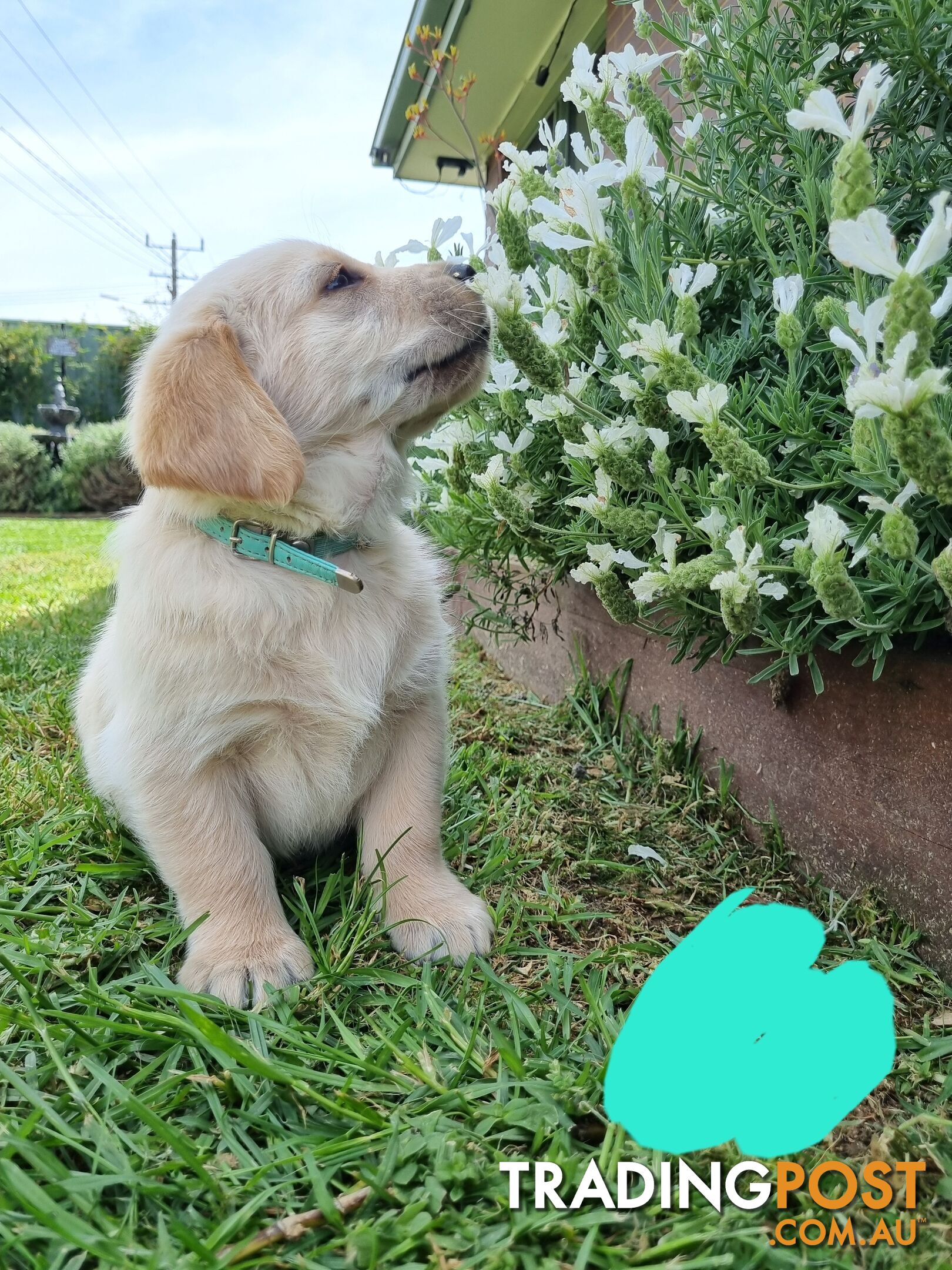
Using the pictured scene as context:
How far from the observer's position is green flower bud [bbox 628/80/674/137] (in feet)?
5.34

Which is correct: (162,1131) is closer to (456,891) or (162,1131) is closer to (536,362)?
(456,891)

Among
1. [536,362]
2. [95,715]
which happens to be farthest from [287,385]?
[95,715]

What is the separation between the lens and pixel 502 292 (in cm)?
158

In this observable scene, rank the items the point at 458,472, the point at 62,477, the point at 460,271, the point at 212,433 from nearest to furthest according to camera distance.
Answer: the point at 212,433
the point at 460,271
the point at 458,472
the point at 62,477

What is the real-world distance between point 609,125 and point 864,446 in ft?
2.85

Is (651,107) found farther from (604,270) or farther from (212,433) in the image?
(212,433)

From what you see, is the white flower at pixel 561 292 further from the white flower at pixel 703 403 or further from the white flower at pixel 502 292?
the white flower at pixel 703 403

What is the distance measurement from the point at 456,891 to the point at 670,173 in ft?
4.40

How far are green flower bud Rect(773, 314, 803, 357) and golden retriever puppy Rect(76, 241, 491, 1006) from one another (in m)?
0.63

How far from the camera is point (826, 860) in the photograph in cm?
157

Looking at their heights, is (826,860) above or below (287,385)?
below

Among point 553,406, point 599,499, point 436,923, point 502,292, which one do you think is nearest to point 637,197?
point 502,292

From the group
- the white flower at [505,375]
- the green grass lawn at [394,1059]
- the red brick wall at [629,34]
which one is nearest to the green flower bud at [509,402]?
the white flower at [505,375]

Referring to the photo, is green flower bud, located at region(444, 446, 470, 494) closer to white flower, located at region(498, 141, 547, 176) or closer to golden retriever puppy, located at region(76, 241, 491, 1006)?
golden retriever puppy, located at region(76, 241, 491, 1006)
